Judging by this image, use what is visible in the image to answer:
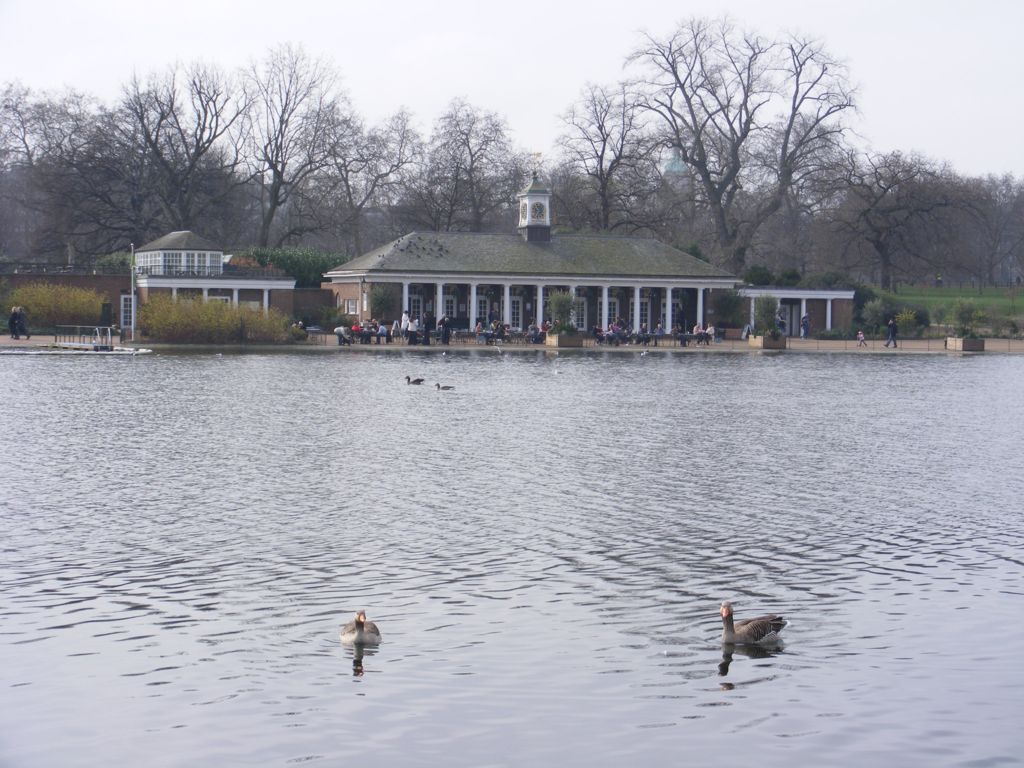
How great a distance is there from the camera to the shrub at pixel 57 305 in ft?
210

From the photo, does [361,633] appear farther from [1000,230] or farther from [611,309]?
A: [1000,230]

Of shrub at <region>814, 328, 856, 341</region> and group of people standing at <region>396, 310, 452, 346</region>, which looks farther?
shrub at <region>814, 328, 856, 341</region>

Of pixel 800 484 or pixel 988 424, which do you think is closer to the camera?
pixel 800 484

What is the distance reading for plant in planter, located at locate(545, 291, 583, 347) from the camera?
6381 cm

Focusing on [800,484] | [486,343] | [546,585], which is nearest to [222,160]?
[486,343]

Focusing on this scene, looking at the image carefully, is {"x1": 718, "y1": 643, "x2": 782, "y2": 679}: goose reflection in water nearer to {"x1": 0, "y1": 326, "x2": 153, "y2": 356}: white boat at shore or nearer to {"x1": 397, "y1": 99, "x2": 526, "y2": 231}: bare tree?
{"x1": 0, "y1": 326, "x2": 153, "y2": 356}: white boat at shore

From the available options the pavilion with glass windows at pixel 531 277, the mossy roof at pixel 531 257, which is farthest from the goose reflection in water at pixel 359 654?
the mossy roof at pixel 531 257

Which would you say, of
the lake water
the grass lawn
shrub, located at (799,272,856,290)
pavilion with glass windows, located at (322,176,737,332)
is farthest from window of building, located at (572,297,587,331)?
the lake water

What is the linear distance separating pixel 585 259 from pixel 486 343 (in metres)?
10.9

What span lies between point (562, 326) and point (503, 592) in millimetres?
51089

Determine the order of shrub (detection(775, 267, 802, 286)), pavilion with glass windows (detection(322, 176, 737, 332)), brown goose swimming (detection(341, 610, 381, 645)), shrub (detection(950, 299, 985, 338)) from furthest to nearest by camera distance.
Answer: shrub (detection(775, 267, 802, 286)) → pavilion with glass windows (detection(322, 176, 737, 332)) → shrub (detection(950, 299, 985, 338)) → brown goose swimming (detection(341, 610, 381, 645))

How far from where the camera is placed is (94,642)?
11.2 meters

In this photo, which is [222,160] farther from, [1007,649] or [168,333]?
[1007,649]

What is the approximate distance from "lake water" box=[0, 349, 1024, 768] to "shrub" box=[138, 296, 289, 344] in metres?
31.1
